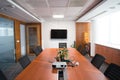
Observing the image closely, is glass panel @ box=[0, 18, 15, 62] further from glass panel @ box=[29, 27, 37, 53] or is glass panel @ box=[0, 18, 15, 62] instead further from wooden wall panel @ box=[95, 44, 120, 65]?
wooden wall panel @ box=[95, 44, 120, 65]

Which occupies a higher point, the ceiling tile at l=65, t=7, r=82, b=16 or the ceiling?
the ceiling tile at l=65, t=7, r=82, b=16

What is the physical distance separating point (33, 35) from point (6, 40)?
147 inches

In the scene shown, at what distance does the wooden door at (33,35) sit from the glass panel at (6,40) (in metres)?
2.78

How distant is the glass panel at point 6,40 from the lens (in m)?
5.53

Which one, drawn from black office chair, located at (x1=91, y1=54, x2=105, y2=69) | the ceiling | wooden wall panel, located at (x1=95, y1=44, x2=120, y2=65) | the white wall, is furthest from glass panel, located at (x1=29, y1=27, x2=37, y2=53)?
black office chair, located at (x1=91, y1=54, x2=105, y2=69)

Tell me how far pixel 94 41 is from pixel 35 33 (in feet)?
13.2

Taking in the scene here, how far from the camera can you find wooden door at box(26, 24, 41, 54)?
9562 mm

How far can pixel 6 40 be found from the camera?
5988 millimetres

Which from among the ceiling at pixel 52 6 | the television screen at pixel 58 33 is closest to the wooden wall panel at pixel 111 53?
the ceiling at pixel 52 6

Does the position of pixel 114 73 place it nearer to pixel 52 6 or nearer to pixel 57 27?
pixel 52 6

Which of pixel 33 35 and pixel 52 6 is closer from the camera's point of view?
pixel 52 6

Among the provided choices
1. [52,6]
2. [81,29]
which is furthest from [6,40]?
[81,29]

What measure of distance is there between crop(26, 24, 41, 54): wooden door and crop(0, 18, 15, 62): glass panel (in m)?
2.78

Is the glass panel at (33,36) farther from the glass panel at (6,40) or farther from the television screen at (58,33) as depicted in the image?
the glass panel at (6,40)
